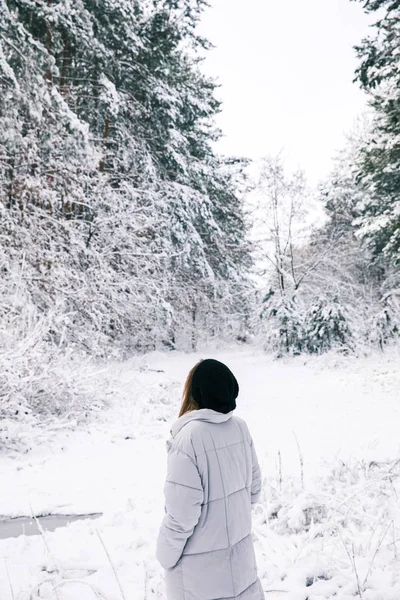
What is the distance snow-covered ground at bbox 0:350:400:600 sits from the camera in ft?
10.0

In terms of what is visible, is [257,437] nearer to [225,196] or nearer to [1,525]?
[1,525]

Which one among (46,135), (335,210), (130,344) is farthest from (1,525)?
(335,210)

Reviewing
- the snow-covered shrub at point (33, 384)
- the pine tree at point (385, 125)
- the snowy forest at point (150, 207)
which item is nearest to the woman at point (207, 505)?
the snow-covered shrub at point (33, 384)

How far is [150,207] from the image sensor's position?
15.1m

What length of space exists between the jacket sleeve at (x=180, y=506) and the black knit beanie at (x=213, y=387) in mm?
278

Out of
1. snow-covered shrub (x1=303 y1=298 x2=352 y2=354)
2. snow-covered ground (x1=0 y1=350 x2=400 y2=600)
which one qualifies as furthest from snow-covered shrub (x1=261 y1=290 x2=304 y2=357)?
snow-covered ground (x1=0 y1=350 x2=400 y2=600)

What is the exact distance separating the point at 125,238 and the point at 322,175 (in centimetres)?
1837

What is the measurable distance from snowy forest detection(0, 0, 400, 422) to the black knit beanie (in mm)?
5263

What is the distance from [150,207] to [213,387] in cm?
1371

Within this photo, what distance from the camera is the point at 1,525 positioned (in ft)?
13.9

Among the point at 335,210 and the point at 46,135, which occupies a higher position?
the point at 335,210

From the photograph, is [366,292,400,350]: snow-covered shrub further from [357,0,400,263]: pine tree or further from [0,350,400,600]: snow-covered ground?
[0,350,400,600]: snow-covered ground

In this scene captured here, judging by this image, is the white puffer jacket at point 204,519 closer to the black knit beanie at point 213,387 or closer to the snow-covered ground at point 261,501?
the black knit beanie at point 213,387

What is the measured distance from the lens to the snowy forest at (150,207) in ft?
31.7
